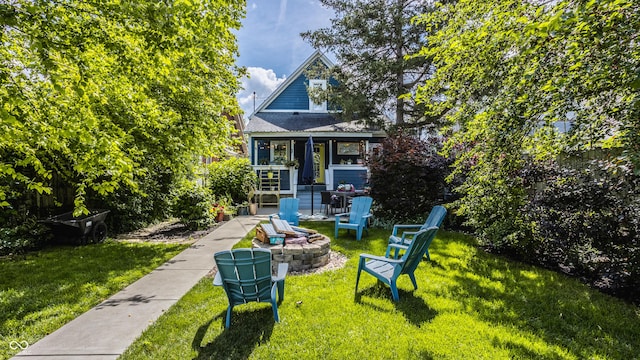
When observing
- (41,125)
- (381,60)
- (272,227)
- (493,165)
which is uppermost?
(381,60)

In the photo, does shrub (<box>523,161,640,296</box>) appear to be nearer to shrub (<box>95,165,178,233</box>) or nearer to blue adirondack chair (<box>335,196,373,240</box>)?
blue adirondack chair (<box>335,196,373,240</box>)

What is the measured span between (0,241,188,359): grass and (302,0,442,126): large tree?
9.96m

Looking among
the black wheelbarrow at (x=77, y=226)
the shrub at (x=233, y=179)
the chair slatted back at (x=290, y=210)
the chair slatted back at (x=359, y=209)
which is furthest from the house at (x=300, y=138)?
the black wheelbarrow at (x=77, y=226)

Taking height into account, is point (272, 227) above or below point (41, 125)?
below

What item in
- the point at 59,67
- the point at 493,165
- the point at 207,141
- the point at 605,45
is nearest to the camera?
the point at 605,45

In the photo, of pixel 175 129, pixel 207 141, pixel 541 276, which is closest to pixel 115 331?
pixel 175 129

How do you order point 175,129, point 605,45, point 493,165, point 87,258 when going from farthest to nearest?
point 175,129
point 87,258
point 493,165
point 605,45

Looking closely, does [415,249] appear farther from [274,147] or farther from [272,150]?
[274,147]

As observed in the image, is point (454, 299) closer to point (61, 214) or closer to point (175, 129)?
point (175, 129)

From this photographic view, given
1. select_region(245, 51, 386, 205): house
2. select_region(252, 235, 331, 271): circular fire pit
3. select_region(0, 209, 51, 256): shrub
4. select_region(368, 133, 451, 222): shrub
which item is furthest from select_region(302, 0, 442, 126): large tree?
select_region(0, 209, 51, 256): shrub

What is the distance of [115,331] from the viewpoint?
3.44m

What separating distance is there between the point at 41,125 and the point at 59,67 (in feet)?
3.52

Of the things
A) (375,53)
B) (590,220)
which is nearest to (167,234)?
(590,220)

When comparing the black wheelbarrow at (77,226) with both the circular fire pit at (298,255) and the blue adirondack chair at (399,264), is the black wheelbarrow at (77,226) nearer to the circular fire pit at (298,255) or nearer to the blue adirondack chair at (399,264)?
the circular fire pit at (298,255)
